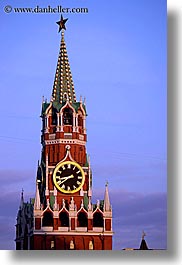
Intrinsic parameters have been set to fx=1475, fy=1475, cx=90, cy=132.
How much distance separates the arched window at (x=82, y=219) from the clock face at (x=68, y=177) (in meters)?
0.23

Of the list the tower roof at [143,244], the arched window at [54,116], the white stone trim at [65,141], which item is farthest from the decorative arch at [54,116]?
the tower roof at [143,244]

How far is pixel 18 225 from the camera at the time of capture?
12844 millimetres

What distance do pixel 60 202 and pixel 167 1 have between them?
79.2 inches

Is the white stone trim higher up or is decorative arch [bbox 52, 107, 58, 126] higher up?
decorative arch [bbox 52, 107, 58, 126]

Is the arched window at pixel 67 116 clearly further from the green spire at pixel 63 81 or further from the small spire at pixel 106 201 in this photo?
the small spire at pixel 106 201

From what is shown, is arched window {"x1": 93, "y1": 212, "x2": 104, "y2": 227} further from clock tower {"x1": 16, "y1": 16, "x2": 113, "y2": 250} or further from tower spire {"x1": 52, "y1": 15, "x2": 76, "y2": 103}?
tower spire {"x1": 52, "y1": 15, "x2": 76, "y2": 103}

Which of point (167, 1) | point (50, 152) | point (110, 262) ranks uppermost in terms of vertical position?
point (167, 1)

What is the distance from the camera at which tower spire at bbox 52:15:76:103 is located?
12.9 meters

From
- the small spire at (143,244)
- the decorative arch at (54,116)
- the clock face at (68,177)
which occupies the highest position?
the decorative arch at (54,116)

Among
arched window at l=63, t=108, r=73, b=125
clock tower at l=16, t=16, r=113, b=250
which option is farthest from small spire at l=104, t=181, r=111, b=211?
→ arched window at l=63, t=108, r=73, b=125

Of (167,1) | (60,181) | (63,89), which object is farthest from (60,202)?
(167,1)

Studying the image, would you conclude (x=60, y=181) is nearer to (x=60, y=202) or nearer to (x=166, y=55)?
(x=60, y=202)

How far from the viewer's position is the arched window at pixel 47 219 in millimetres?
12875

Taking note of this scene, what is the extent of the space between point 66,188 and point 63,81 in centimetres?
94
